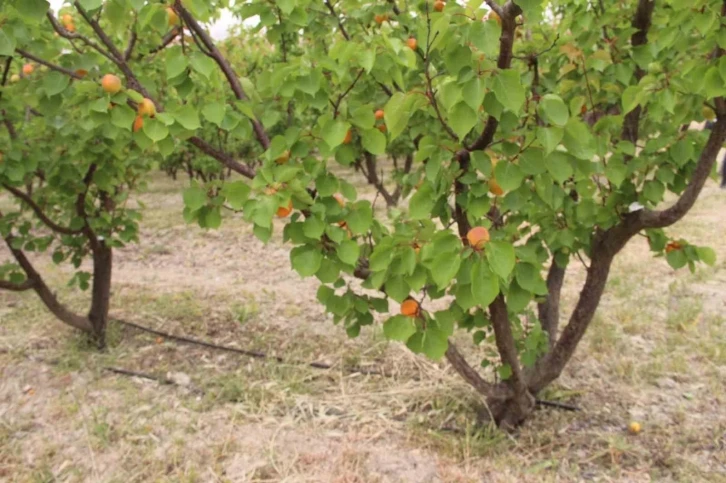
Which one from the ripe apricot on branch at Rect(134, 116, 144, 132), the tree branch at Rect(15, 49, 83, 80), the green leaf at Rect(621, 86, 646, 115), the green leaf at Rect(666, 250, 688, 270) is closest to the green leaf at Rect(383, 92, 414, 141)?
the ripe apricot on branch at Rect(134, 116, 144, 132)

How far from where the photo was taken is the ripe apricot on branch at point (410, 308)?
6.26ft

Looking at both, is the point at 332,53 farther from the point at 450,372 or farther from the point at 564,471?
the point at 450,372

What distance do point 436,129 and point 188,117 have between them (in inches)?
46.0

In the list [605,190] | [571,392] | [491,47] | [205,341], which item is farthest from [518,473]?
[205,341]

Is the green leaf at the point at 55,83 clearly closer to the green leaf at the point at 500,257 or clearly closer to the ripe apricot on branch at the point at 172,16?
the ripe apricot on branch at the point at 172,16

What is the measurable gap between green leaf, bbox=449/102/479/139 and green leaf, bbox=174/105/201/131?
751mm

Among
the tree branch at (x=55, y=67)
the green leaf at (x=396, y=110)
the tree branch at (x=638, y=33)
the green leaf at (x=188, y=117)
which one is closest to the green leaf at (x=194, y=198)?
the green leaf at (x=188, y=117)

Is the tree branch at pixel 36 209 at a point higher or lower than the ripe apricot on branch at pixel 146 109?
lower

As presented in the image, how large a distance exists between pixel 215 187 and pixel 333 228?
0.50m

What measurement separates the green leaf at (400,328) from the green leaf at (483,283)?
0.45 m

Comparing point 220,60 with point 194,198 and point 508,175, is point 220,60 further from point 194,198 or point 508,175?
point 508,175

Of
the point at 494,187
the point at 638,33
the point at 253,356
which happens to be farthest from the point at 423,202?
the point at 253,356

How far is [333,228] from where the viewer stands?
1.75m

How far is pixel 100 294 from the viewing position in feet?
12.3
